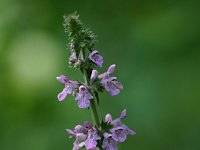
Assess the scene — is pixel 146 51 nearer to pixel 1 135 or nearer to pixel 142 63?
pixel 142 63

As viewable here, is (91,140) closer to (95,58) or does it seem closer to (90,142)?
(90,142)

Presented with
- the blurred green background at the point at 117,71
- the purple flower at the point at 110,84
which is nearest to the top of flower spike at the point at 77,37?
the purple flower at the point at 110,84

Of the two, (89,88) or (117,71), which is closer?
(89,88)

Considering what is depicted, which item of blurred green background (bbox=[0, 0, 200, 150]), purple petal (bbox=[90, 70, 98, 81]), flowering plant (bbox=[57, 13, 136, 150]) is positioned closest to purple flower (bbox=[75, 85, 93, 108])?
flowering plant (bbox=[57, 13, 136, 150])

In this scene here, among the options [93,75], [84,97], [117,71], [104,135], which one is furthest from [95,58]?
[117,71]

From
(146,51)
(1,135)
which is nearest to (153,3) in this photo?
(146,51)

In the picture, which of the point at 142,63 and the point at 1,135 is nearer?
the point at 142,63
